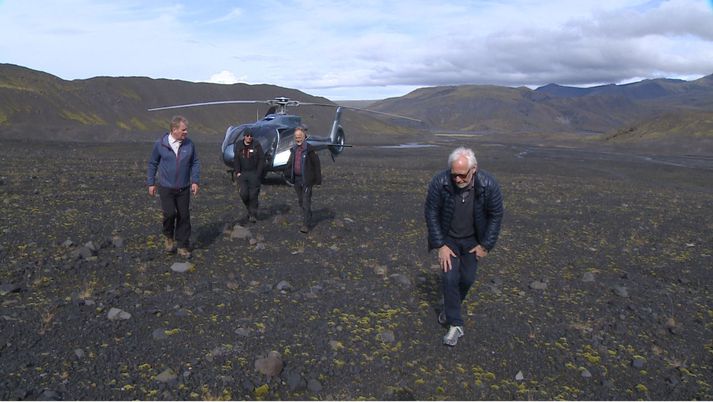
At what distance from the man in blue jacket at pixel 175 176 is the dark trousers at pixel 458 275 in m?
4.38

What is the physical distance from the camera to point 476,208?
582 cm

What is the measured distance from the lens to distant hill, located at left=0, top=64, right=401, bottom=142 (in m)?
59.6

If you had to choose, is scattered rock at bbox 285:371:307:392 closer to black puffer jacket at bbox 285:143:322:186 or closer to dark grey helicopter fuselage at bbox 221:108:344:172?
black puffer jacket at bbox 285:143:322:186

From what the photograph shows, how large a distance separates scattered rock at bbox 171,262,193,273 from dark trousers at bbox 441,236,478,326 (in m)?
4.02

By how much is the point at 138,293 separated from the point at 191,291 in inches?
25.7

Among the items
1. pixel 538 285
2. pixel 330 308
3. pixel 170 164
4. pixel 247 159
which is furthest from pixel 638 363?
pixel 247 159

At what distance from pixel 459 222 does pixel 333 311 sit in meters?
2.12

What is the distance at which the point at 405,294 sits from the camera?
781 cm

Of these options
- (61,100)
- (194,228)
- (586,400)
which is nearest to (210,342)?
(586,400)

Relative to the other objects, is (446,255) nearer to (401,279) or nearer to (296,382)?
(296,382)

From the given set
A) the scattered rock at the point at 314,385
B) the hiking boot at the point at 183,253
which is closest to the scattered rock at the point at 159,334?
the scattered rock at the point at 314,385

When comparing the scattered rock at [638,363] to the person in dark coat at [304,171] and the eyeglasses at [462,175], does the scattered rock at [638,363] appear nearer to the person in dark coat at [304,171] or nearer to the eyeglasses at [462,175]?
the eyeglasses at [462,175]

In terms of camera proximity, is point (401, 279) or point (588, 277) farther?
point (588, 277)

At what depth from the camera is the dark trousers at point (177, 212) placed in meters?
8.55
